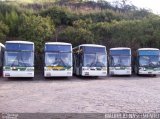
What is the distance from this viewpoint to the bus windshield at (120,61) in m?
32.7

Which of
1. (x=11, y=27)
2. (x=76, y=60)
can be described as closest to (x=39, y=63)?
(x=76, y=60)

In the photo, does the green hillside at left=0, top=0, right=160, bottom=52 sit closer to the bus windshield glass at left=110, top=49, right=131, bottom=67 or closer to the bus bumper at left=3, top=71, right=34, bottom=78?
the bus windshield glass at left=110, top=49, right=131, bottom=67

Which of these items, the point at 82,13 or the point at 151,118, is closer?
the point at 151,118

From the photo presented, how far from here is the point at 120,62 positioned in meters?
32.7

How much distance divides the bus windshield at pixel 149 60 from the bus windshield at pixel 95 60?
4649mm

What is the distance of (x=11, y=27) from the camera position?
48438mm

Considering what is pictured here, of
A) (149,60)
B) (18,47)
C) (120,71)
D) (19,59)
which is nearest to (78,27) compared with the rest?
(120,71)

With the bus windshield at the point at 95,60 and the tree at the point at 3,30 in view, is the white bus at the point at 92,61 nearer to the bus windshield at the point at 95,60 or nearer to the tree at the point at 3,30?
the bus windshield at the point at 95,60

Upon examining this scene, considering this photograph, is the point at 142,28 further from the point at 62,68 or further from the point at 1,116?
the point at 1,116

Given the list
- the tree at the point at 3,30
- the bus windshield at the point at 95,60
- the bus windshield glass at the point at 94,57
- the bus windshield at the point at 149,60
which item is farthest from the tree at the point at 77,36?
the bus windshield at the point at 95,60

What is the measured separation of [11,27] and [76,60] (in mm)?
18445

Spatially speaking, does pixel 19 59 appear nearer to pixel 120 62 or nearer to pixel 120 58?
pixel 120 62

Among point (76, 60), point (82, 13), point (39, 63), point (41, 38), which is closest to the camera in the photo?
point (76, 60)

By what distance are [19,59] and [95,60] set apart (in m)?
5.61
